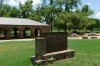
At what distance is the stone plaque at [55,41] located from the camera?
14.2 m

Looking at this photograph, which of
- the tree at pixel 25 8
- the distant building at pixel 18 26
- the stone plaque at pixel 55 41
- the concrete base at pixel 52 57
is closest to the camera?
the concrete base at pixel 52 57

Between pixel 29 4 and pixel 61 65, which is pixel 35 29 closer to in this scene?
pixel 29 4

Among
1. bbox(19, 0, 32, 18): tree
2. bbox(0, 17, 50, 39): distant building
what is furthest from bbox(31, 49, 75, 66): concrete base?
bbox(19, 0, 32, 18): tree

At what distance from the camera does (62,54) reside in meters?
14.2

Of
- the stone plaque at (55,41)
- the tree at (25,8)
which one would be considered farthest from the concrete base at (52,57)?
the tree at (25,8)

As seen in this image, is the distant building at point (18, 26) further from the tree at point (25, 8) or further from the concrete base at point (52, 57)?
the concrete base at point (52, 57)

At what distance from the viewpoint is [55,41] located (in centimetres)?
1495

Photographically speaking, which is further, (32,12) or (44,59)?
(32,12)

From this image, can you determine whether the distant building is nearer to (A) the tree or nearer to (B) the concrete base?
(A) the tree

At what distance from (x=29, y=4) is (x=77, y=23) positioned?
1757 centimetres

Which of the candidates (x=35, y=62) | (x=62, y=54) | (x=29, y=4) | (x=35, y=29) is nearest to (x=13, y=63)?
(x=35, y=62)

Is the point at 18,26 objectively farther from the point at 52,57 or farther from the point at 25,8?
the point at 52,57

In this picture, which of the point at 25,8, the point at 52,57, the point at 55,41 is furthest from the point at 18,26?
the point at 52,57

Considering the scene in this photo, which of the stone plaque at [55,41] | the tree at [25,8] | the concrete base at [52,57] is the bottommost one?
the concrete base at [52,57]
